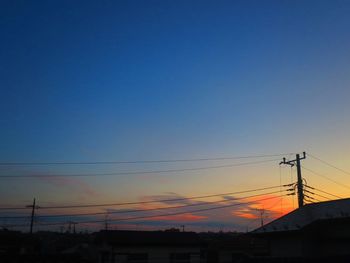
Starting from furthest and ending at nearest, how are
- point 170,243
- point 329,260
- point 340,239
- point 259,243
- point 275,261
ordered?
point 259,243, point 170,243, point 340,239, point 275,261, point 329,260

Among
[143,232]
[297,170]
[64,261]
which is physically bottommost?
[64,261]

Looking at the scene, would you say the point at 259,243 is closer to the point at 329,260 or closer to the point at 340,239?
the point at 340,239

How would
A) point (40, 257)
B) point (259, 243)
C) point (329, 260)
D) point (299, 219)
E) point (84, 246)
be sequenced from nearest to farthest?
point (329, 260) < point (299, 219) < point (40, 257) < point (259, 243) < point (84, 246)

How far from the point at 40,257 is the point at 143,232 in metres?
11.5

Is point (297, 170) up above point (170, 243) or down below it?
above

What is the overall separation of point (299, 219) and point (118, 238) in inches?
805

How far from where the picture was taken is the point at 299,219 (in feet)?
95.2

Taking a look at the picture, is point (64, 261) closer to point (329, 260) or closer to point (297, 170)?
point (297, 170)

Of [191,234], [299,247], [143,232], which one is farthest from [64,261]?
[299,247]

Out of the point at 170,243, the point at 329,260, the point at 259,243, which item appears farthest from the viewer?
the point at 259,243

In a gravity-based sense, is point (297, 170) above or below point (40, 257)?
above

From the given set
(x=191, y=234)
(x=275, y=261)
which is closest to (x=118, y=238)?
(x=191, y=234)

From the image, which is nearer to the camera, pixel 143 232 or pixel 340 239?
pixel 340 239

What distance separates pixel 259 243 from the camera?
161 ft
